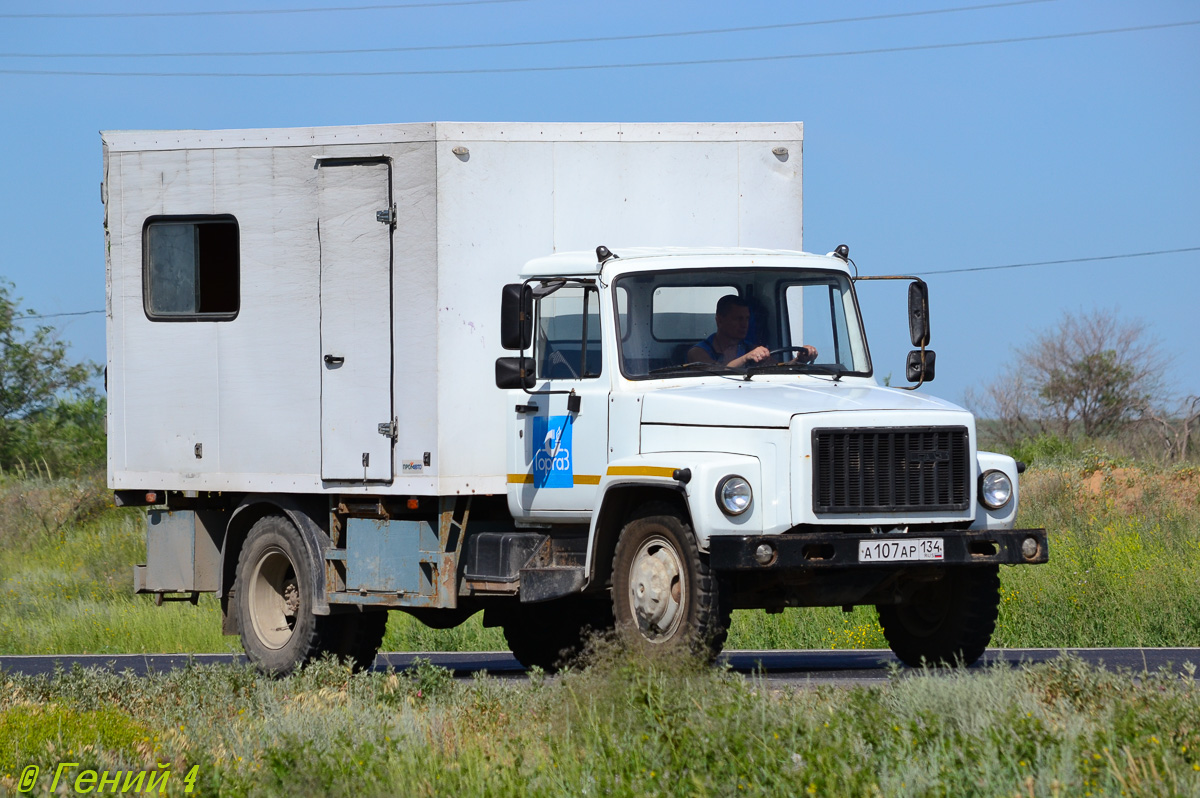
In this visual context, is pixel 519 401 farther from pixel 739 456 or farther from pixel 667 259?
pixel 739 456

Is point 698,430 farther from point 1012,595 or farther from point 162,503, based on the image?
point 1012,595

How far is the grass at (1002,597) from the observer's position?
51.8ft

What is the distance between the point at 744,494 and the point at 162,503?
5909mm

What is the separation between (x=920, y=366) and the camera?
11.0 meters

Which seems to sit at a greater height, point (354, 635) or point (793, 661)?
point (354, 635)

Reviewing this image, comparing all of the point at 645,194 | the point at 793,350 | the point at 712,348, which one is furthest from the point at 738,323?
the point at 645,194

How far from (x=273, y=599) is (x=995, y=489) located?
5.91 metres

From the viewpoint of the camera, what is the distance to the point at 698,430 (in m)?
9.87

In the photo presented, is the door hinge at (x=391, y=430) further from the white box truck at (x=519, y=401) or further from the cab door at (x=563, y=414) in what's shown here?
the cab door at (x=563, y=414)

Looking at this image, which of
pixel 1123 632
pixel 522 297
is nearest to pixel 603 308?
pixel 522 297

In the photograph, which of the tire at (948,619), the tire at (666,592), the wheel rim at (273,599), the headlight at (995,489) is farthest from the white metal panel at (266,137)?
the tire at (948,619)

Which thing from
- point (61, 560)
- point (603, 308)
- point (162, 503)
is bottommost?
point (61, 560)

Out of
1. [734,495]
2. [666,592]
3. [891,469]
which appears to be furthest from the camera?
[666,592]

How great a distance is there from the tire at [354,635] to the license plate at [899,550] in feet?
14.9
